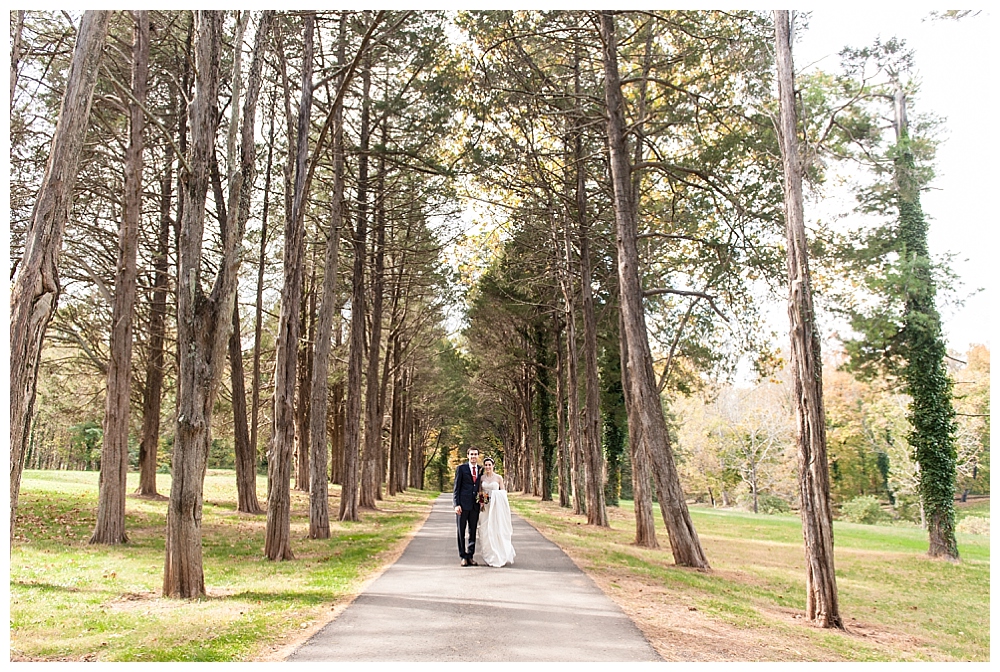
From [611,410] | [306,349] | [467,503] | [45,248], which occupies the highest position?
[306,349]

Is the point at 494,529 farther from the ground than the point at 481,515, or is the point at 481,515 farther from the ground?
the point at 481,515

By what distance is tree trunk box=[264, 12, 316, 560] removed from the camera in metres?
11.4

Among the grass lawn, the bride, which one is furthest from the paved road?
the bride

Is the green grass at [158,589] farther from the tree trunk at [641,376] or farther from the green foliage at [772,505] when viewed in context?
the green foliage at [772,505]

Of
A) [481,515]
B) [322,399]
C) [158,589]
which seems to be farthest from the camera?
[322,399]

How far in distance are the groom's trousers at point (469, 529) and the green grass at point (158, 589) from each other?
1310 millimetres

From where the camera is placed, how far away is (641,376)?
40.9 ft

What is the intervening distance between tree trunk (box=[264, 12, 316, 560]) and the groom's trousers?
112 inches

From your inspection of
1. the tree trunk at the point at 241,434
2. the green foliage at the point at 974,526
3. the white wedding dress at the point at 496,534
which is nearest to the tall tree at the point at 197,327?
the white wedding dress at the point at 496,534

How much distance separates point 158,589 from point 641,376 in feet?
26.7

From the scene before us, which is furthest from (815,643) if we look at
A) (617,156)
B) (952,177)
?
(952,177)

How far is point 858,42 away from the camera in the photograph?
11766 millimetres

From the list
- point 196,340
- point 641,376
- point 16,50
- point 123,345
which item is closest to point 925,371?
point 641,376

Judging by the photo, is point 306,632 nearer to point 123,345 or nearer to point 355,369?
point 123,345
